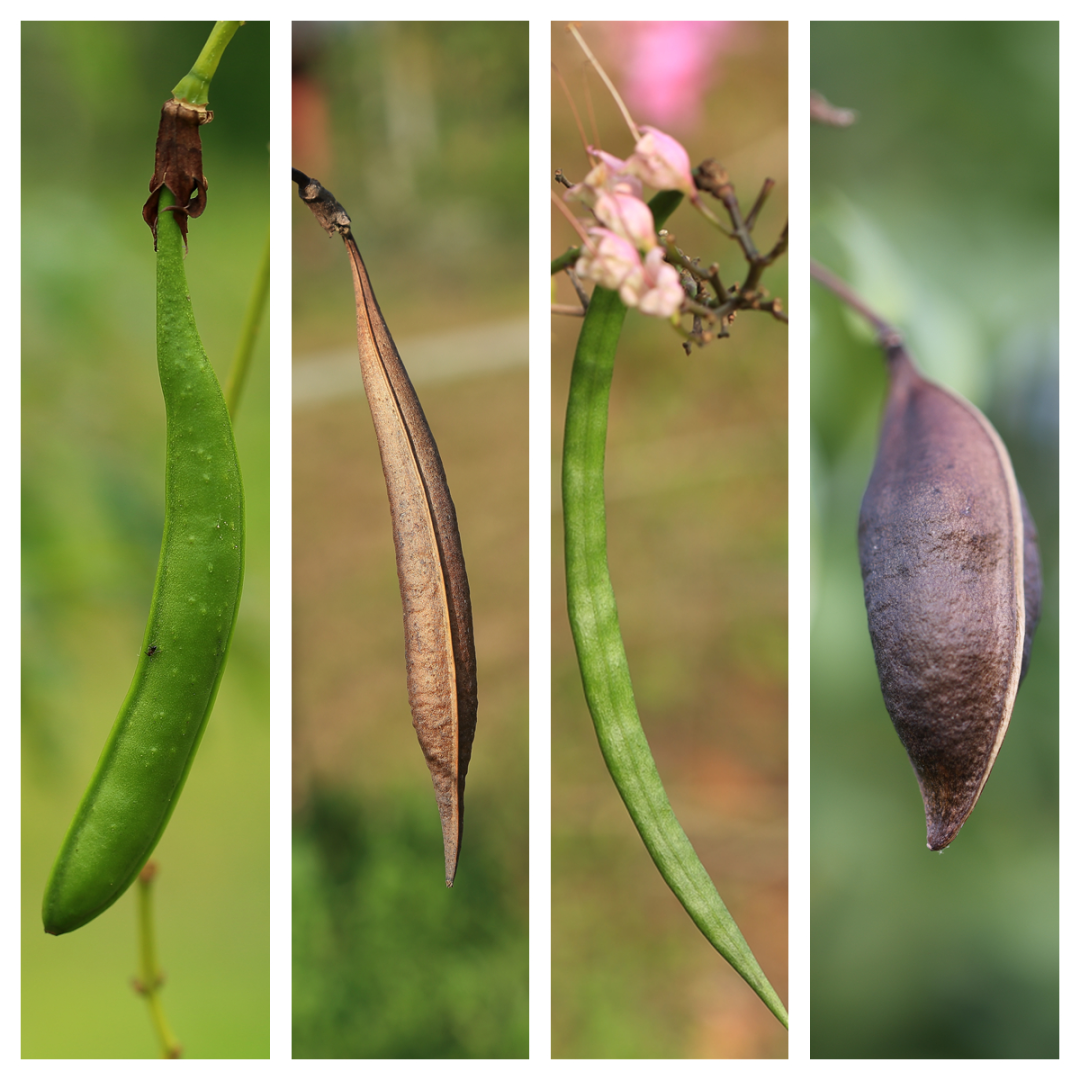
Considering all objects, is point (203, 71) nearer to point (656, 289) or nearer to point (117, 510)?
point (656, 289)

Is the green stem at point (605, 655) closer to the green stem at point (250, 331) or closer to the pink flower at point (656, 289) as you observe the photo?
the pink flower at point (656, 289)

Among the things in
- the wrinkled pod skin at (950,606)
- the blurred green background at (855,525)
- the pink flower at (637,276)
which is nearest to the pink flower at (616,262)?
the pink flower at (637,276)

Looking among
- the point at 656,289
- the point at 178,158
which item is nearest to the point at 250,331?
the point at 178,158

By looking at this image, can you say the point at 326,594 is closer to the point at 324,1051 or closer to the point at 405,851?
the point at 405,851

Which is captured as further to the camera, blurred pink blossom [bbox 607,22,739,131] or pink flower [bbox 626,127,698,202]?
blurred pink blossom [bbox 607,22,739,131]

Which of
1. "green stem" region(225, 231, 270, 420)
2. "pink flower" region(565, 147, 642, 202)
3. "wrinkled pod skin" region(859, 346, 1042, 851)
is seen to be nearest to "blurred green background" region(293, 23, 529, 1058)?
"green stem" region(225, 231, 270, 420)

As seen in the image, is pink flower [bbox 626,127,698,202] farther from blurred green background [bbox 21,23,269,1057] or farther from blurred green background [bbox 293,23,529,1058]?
blurred green background [bbox 21,23,269,1057]
